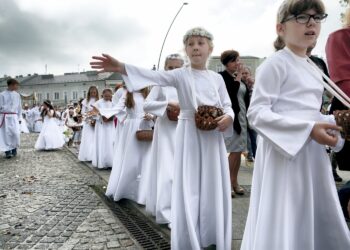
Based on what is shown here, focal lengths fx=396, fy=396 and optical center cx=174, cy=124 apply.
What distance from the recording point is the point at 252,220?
101 inches

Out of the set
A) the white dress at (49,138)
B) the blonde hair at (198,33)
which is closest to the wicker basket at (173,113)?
the blonde hair at (198,33)

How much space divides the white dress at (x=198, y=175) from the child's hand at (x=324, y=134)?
1686mm

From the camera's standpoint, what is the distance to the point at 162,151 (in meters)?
4.85

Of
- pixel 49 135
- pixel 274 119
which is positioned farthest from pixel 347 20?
pixel 49 135

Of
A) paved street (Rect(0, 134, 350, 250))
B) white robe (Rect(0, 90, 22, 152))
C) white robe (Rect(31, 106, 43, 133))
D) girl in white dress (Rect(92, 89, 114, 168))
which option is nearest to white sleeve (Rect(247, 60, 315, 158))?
paved street (Rect(0, 134, 350, 250))

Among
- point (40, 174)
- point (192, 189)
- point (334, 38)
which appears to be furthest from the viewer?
point (40, 174)

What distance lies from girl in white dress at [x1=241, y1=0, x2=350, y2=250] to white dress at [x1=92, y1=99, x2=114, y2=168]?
7840 mm

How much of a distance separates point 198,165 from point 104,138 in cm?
713

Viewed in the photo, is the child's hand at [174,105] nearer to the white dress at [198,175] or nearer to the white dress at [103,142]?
the white dress at [198,175]

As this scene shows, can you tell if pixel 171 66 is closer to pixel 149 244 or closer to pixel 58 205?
pixel 149 244

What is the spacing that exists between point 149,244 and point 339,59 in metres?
2.66

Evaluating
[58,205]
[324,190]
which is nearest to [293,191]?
[324,190]

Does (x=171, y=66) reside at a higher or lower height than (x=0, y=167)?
higher

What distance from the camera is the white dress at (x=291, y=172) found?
2279 mm
